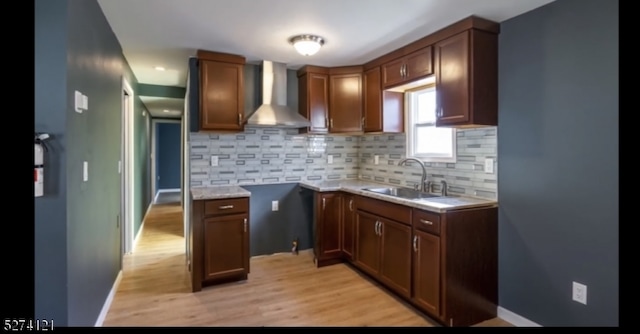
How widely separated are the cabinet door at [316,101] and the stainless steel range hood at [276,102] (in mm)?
130

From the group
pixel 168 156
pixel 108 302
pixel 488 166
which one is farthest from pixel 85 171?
pixel 168 156

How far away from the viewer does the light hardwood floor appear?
239cm

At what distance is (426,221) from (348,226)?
122 centimetres

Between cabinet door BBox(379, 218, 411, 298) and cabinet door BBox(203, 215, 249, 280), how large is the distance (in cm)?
130

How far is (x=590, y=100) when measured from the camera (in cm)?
194

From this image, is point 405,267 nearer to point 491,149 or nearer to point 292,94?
point 491,149

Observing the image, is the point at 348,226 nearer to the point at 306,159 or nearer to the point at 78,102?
the point at 306,159

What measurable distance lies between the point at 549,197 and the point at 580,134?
0.45 meters

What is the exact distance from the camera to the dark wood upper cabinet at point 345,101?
3760 mm

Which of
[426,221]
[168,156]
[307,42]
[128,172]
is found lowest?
[426,221]

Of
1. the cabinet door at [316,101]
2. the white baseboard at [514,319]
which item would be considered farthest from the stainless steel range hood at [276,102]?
the white baseboard at [514,319]

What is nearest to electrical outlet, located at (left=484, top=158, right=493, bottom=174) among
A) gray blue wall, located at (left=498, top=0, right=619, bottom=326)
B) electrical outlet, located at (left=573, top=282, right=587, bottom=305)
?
gray blue wall, located at (left=498, top=0, right=619, bottom=326)

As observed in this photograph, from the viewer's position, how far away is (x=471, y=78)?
93.2 inches
